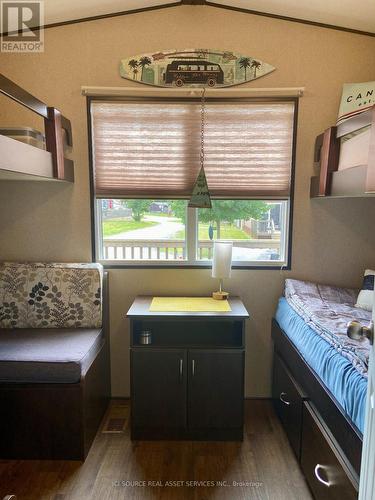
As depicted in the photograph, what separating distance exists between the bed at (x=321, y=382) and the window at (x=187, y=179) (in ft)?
1.64

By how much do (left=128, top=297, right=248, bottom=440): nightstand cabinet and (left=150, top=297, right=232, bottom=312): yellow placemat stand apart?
9cm

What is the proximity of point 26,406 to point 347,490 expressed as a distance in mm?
1642

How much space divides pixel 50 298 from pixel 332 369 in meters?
1.85

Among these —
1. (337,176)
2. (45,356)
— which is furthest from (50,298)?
(337,176)

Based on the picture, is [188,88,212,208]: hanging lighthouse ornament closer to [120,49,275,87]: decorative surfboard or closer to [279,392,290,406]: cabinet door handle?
[120,49,275,87]: decorative surfboard

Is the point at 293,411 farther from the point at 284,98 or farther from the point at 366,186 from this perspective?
the point at 284,98

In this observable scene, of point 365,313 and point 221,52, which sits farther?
point 221,52

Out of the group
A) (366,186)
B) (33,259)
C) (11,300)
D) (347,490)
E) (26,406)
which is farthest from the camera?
(33,259)

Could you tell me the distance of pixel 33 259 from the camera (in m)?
2.67

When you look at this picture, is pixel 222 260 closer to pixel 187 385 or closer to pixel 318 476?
pixel 187 385

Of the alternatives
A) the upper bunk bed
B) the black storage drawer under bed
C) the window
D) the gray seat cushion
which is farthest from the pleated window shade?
the black storage drawer under bed

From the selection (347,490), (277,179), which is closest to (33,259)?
(277,179)

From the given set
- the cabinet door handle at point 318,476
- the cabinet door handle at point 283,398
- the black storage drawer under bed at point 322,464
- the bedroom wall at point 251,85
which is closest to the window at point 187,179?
the bedroom wall at point 251,85

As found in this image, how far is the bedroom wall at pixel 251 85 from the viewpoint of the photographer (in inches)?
96.9
